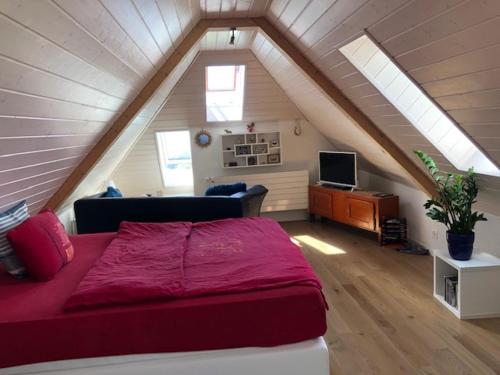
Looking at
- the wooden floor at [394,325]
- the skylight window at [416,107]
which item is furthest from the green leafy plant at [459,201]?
the wooden floor at [394,325]

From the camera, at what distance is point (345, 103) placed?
11.9 ft

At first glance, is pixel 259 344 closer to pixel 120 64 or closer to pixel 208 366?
pixel 208 366

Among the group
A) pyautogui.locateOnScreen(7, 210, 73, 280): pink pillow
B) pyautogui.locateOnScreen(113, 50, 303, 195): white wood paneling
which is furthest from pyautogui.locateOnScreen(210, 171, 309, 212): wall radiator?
pyautogui.locateOnScreen(7, 210, 73, 280): pink pillow

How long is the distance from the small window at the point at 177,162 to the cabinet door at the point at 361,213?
248 cm

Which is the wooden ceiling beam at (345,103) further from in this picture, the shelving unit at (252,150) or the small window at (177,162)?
the small window at (177,162)

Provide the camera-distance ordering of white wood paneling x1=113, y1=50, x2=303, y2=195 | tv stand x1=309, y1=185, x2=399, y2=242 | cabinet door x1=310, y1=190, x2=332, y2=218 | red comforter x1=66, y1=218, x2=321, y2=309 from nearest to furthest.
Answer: red comforter x1=66, y1=218, x2=321, y2=309 → tv stand x1=309, y1=185, x2=399, y2=242 → white wood paneling x1=113, y1=50, x2=303, y2=195 → cabinet door x1=310, y1=190, x2=332, y2=218

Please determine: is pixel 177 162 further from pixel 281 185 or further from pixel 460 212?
pixel 460 212

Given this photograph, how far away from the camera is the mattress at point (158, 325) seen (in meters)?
1.87

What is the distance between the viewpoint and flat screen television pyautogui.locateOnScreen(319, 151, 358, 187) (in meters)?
5.31

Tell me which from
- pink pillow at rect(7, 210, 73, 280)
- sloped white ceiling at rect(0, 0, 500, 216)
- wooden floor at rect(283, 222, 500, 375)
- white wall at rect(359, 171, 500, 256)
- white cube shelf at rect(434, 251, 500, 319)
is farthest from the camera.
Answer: white wall at rect(359, 171, 500, 256)

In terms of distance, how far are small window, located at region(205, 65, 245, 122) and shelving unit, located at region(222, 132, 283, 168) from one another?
1.04 feet

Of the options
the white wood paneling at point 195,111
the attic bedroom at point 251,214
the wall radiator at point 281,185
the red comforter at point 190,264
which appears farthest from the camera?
the wall radiator at point 281,185

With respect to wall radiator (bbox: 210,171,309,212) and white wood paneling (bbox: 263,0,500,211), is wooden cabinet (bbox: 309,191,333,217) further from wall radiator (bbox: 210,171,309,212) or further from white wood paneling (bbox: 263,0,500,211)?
white wood paneling (bbox: 263,0,500,211)

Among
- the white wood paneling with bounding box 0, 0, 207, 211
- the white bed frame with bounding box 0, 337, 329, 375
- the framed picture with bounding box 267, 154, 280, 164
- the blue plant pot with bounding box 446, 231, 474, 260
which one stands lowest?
the white bed frame with bounding box 0, 337, 329, 375
